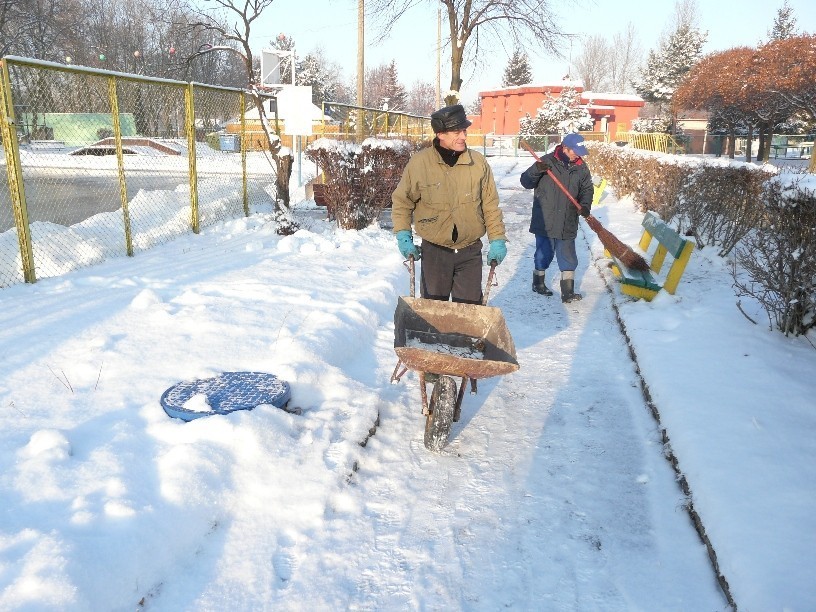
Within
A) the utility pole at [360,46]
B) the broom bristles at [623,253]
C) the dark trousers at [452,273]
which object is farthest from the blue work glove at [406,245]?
the utility pole at [360,46]

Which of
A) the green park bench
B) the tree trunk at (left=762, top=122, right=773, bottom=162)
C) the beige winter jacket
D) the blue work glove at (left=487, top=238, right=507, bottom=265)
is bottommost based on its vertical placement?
the green park bench

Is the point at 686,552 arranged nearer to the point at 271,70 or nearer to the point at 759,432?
the point at 759,432

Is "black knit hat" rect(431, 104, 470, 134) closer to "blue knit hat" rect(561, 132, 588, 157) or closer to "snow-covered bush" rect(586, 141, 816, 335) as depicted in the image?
"snow-covered bush" rect(586, 141, 816, 335)

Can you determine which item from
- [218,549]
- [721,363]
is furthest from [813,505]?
[218,549]

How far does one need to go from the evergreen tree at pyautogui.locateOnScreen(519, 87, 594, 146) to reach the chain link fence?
3257cm

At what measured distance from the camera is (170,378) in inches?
173

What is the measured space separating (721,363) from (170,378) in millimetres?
4200

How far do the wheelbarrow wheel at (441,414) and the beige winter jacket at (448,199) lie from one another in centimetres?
111

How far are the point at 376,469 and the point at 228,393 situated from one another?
1100 millimetres

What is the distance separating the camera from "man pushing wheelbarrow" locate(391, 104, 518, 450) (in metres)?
4.09

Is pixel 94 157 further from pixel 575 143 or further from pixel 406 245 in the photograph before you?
pixel 406 245

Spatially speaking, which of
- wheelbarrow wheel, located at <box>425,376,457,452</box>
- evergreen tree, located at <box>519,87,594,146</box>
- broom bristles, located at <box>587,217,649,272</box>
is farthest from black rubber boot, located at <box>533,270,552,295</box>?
evergreen tree, located at <box>519,87,594,146</box>

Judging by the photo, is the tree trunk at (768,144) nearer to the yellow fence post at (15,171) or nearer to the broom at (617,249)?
the broom at (617,249)

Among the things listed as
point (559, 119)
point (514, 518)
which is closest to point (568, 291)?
point (514, 518)
